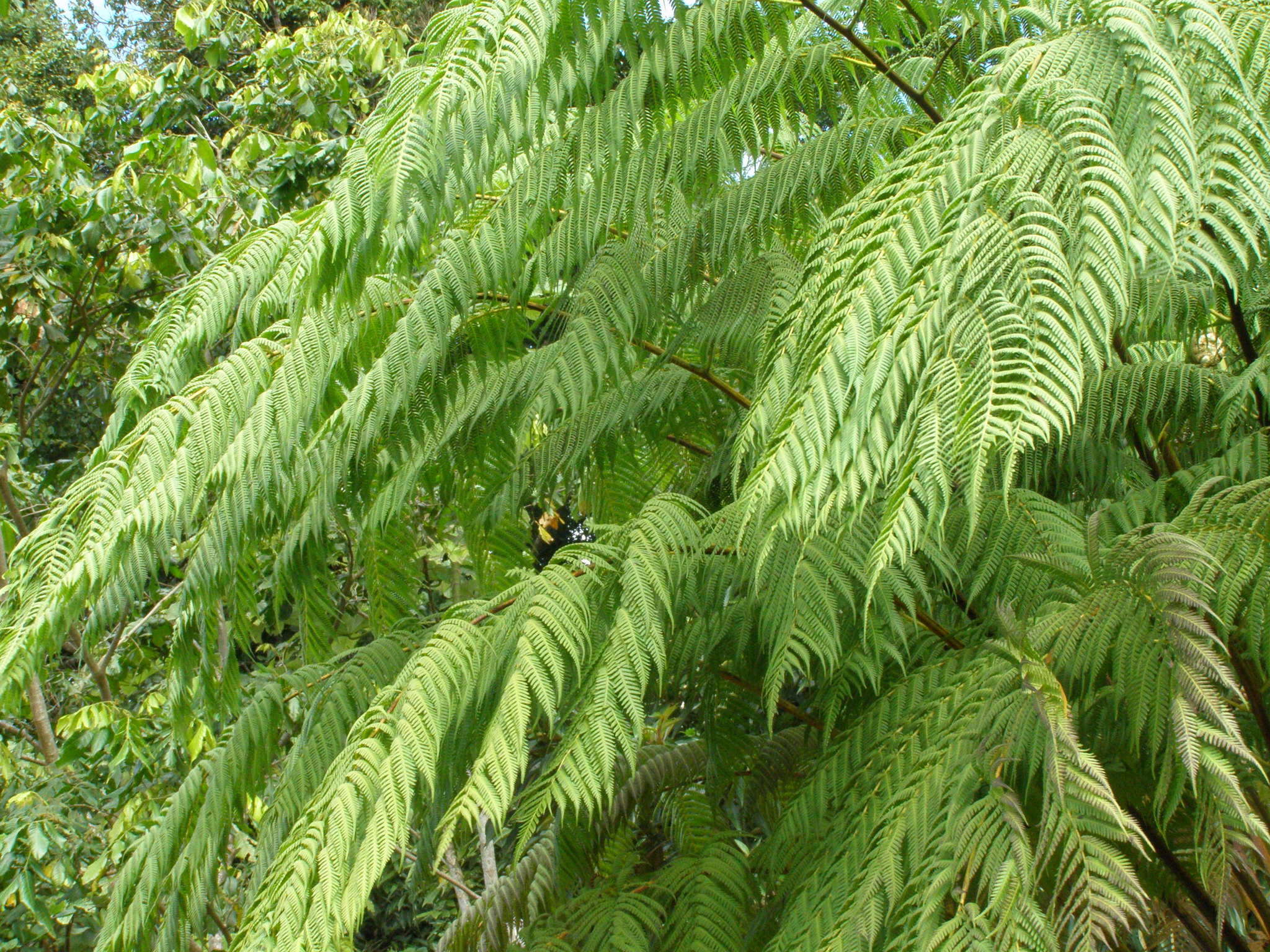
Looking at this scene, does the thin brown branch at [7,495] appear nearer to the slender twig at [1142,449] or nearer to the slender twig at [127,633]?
the slender twig at [127,633]

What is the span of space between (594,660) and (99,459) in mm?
767

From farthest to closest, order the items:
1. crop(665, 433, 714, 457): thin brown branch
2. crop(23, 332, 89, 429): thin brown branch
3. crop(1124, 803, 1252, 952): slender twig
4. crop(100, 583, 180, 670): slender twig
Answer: crop(23, 332, 89, 429): thin brown branch, crop(100, 583, 180, 670): slender twig, crop(665, 433, 714, 457): thin brown branch, crop(1124, 803, 1252, 952): slender twig

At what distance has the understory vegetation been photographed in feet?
2.15

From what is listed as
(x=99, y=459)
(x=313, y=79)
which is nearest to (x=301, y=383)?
(x=99, y=459)

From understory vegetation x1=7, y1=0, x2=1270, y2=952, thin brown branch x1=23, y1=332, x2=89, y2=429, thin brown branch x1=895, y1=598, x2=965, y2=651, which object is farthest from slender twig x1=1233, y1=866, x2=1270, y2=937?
thin brown branch x1=23, y1=332, x2=89, y2=429

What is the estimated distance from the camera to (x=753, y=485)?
2.29ft

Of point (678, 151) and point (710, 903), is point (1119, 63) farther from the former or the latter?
point (710, 903)

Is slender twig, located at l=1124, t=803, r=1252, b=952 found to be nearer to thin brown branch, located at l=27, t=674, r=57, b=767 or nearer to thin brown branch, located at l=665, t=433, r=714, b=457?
thin brown branch, located at l=665, t=433, r=714, b=457

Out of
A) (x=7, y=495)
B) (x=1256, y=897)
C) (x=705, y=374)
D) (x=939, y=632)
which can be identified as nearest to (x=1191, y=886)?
(x=1256, y=897)

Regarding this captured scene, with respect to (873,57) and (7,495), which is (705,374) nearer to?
(873,57)

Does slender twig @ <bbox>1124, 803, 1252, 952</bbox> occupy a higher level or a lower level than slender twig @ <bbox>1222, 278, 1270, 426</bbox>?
lower

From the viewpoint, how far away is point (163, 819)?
3.91 feet

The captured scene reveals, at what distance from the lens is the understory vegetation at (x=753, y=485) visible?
0.66 m

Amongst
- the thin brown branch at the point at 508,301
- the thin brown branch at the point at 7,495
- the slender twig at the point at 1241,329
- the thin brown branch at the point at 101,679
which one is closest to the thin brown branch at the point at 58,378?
the thin brown branch at the point at 7,495
